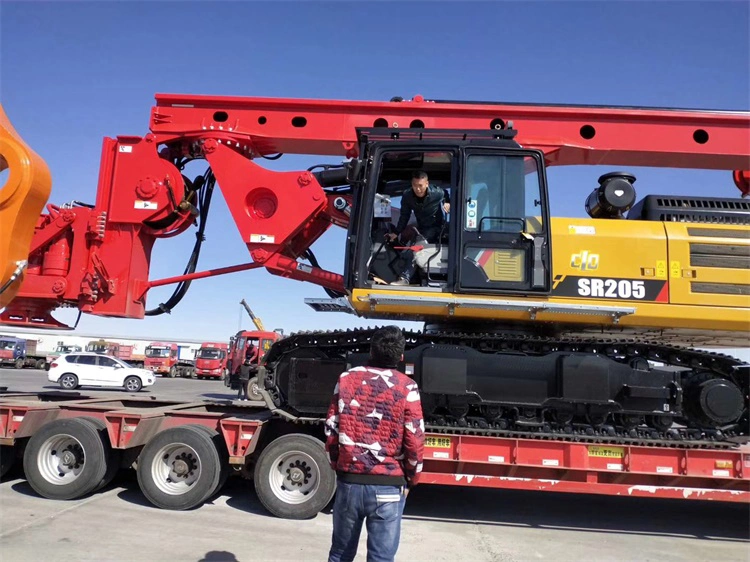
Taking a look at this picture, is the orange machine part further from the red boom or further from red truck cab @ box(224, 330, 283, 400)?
red truck cab @ box(224, 330, 283, 400)

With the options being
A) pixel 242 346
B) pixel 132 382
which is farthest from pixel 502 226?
pixel 132 382

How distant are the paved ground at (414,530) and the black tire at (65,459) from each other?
0.17 m

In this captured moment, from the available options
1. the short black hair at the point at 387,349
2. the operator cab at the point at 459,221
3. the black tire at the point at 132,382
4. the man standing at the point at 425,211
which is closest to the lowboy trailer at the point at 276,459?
the operator cab at the point at 459,221

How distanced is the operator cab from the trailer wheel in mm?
1956

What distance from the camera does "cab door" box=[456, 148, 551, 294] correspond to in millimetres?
5785

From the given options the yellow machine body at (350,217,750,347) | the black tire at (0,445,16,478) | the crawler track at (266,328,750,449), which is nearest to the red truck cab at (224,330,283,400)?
the black tire at (0,445,16,478)

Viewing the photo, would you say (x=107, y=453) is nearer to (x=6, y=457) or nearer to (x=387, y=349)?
(x=6, y=457)

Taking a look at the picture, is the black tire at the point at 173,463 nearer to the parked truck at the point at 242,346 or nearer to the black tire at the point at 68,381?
the parked truck at the point at 242,346

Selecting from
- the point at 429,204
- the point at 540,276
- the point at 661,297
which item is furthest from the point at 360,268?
the point at 661,297

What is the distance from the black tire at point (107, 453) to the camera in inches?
270

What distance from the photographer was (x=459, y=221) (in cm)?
591

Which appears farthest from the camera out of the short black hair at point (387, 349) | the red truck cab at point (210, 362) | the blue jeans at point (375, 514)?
the red truck cab at point (210, 362)

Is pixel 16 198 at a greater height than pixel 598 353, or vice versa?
pixel 16 198

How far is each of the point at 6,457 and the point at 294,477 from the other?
13.4ft
